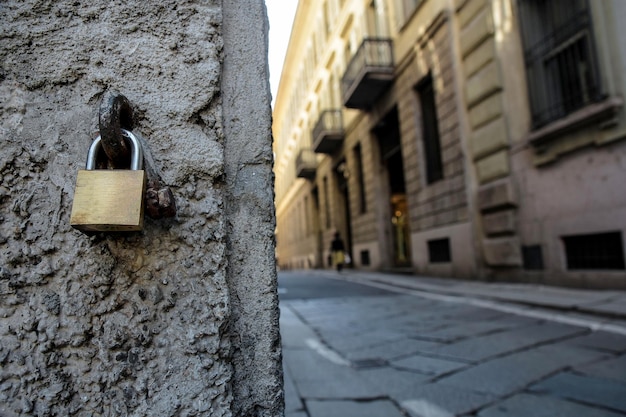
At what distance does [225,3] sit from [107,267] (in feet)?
1.73

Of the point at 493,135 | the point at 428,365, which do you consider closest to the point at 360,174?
the point at 493,135

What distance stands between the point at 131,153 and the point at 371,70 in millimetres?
11131

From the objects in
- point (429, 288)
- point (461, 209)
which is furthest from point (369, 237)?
point (429, 288)

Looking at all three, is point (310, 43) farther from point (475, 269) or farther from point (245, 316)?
point (245, 316)

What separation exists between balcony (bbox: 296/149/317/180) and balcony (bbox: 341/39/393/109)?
382 inches

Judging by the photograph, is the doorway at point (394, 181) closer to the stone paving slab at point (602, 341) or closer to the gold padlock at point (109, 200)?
the stone paving slab at point (602, 341)

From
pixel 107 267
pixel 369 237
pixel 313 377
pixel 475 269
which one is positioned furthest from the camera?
pixel 369 237

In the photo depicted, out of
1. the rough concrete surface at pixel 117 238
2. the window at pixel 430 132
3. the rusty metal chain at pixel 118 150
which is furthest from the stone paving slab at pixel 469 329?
the window at pixel 430 132

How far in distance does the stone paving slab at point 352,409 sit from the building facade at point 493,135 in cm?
445

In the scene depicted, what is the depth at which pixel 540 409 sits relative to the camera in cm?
213

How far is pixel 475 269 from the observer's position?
8.01 metres

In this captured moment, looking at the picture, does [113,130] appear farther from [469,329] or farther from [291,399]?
[469,329]

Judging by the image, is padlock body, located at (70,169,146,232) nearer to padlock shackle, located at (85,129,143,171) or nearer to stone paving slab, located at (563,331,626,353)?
padlock shackle, located at (85,129,143,171)

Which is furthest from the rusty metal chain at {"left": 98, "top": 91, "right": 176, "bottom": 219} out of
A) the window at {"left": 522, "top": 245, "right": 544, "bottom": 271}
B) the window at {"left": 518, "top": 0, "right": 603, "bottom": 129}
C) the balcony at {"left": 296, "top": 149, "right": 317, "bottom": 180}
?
the balcony at {"left": 296, "top": 149, "right": 317, "bottom": 180}
